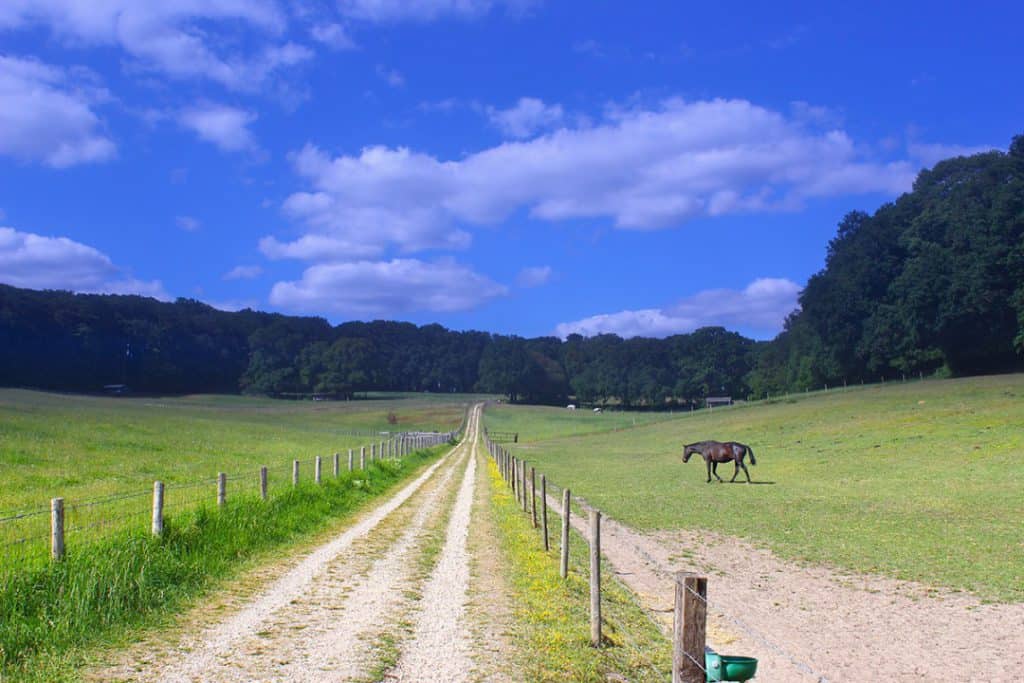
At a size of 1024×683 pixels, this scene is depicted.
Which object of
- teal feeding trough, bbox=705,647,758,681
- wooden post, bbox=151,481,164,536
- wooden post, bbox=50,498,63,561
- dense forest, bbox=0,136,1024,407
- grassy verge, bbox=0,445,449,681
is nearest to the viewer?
teal feeding trough, bbox=705,647,758,681

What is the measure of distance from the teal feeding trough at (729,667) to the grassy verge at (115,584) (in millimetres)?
5728

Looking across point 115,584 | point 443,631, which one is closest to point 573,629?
point 443,631

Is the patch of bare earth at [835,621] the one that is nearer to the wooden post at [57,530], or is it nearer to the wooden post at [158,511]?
the wooden post at [158,511]

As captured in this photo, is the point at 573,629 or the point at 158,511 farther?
the point at 158,511

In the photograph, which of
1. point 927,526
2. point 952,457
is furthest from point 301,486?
point 952,457

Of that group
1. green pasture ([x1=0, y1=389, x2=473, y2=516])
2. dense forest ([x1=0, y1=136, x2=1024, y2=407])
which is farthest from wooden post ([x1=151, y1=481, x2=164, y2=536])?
dense forest ([x1=0, y1=136, x2=1024, y2=407])

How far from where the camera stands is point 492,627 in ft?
30.7

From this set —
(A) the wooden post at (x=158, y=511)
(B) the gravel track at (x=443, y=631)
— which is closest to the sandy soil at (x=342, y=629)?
(B) the gravel track at (x=443, y=631)

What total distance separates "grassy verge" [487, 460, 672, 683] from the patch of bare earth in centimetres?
73

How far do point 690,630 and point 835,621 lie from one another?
23.0 ft

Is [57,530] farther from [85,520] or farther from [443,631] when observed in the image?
[443,631]

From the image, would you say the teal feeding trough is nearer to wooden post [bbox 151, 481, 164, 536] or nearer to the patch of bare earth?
the patch of bare earth

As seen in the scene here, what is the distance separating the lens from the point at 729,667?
16.7 feet

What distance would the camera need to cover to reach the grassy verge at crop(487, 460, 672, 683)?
8.12 m
